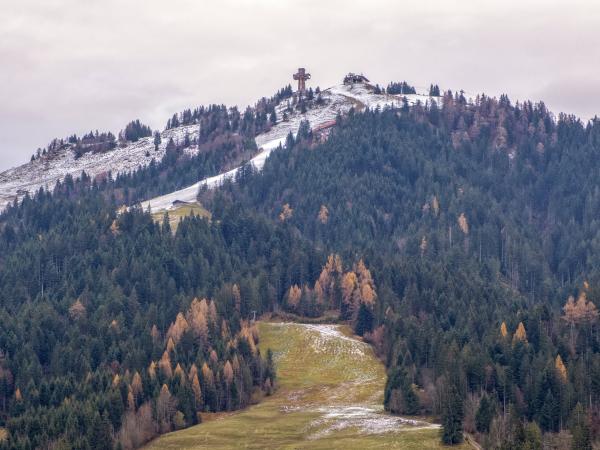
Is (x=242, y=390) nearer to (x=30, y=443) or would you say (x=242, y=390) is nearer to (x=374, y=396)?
(x=374, y=396)

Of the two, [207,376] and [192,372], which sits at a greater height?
[192,372]

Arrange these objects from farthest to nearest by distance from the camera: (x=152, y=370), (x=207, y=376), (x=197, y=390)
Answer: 1. (x=152, y=370)
2. (x=207, y=376)
3. (x=197, y=390)

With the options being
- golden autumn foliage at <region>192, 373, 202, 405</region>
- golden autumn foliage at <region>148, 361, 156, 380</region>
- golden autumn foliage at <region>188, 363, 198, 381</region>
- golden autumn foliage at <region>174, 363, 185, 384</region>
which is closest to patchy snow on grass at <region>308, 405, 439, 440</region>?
golden autumn foliage at <region>192, 373, 202, 405</region>

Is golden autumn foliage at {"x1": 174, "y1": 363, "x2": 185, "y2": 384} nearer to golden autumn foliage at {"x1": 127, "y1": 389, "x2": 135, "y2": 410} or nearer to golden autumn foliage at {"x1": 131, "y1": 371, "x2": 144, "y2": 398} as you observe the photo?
golden autumn foliage at {"x1": 131, "y1": 371, "x2": 144, "y2": 398}

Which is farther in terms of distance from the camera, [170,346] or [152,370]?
[170,346]

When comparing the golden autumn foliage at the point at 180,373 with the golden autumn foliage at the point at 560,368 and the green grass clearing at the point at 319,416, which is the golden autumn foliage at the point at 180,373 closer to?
the green grass clearing at the point at 319,416

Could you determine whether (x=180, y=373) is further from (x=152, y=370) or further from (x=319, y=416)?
(x=319, y=416)

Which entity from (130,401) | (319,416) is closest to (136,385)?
(130,401)

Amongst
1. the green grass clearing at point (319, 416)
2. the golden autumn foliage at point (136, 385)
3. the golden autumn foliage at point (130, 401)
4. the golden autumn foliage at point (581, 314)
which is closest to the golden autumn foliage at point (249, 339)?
the green grass clearing at point (319, 416)
